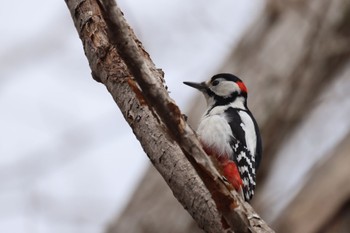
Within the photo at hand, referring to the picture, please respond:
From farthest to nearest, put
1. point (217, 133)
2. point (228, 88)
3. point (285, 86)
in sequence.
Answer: point (285, 86) < point (228, 88) < point (217, 133)

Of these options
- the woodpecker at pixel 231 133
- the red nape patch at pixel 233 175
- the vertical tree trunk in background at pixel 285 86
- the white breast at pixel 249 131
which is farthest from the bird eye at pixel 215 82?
the red nape patch at pixel 233 175

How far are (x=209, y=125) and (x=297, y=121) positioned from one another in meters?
1.29

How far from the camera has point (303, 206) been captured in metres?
5.22

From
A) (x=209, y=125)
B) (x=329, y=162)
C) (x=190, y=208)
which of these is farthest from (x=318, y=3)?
(x=190, y=208)

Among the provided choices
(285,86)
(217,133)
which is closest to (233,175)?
(217,133)

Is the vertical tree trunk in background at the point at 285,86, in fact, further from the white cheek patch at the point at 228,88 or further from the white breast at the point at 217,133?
the white breast at the point at 217,133

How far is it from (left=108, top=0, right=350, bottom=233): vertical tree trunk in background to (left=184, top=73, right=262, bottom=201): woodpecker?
1.89 feet

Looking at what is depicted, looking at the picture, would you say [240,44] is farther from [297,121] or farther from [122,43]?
[122,43]

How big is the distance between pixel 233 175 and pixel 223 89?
984 millimetres

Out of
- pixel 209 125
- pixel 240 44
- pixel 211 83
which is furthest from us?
pixel 240 44

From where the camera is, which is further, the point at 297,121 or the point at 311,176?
the point at 297,121

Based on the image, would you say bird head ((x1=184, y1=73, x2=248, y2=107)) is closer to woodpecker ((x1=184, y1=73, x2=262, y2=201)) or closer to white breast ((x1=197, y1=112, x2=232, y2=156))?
woodpecker ((x1=184, y1=73, x2=262, y2=201))

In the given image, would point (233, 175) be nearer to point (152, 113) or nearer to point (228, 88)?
point (228, 88)

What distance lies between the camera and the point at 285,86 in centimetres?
572
